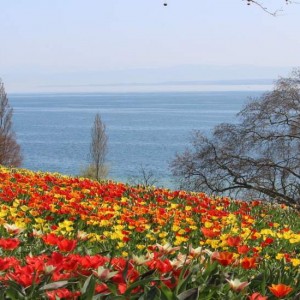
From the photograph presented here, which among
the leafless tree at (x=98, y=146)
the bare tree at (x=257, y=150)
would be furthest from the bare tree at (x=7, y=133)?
the bare tree at (x=257, y=150)

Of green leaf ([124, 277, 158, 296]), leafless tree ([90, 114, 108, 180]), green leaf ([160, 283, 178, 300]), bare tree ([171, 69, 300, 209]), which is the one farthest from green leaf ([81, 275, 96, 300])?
leafless tree ([90, 114, 108, 180])

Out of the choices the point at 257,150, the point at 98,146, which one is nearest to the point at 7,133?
the point at 98,146

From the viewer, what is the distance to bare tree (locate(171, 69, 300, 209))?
24.6 m

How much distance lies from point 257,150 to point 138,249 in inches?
838

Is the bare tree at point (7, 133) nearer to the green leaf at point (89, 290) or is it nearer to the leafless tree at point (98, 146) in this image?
the leafless tree at point (98, 146)

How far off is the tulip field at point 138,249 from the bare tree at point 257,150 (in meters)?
15.5

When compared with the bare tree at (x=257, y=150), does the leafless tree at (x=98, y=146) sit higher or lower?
lower

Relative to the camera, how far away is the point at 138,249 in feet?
16.9

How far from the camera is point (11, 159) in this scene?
5891 centimetres

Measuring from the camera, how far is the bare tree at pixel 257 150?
2462 cm

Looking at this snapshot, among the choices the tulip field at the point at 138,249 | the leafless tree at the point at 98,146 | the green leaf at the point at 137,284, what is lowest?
the leafless tree at the point at 98,146

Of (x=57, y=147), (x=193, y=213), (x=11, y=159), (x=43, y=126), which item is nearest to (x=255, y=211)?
(x=193, y=213)

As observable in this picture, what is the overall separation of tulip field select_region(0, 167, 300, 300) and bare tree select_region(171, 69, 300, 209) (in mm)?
15547

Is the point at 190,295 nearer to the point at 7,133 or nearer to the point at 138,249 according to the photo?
the point at 138,249
